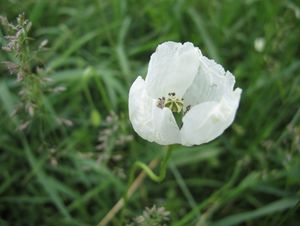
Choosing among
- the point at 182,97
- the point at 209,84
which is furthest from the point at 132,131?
the point at 209,84

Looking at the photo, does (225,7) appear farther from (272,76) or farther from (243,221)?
(243,221)

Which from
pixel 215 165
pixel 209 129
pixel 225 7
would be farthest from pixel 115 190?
pixel 225 7

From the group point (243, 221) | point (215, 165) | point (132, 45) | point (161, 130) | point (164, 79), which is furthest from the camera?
point (132, 45)

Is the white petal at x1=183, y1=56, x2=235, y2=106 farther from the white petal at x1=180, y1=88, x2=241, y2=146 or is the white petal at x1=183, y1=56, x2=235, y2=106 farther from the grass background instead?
the grass background

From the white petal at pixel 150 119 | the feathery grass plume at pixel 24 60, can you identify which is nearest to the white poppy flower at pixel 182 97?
the white petal at pixel 150 119

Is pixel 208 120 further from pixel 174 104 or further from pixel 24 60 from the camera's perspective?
pixel 24 60
